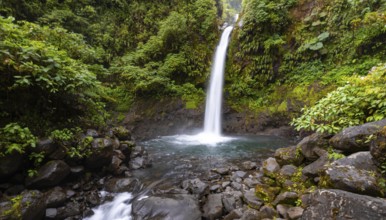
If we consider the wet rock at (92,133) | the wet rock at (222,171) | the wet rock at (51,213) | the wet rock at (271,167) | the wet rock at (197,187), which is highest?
the wet rock at (92,133)

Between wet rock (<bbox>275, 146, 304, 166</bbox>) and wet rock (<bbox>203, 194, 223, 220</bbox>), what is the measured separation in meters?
1.55

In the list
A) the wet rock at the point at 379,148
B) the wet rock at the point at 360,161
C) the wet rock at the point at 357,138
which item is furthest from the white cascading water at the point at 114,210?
the wet rock at the point at 379,148

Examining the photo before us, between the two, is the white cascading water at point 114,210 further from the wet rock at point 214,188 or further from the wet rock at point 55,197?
the wet rock at point 214,188

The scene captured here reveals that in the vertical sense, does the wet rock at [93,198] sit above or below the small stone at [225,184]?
below

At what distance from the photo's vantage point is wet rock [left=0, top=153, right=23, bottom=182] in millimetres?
4366

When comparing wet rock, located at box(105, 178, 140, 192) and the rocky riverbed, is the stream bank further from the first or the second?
wet rock, located at box(105, 178, 140, 192)

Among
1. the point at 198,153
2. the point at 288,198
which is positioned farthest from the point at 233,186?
the point at 198,153

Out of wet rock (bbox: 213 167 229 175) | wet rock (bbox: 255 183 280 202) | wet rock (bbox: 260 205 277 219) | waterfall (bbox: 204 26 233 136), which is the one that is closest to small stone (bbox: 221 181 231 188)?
wet rock (bbox: 213 167 229 175)

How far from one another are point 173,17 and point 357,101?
467 inches

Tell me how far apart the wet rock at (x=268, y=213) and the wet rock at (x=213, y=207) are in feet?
3.06

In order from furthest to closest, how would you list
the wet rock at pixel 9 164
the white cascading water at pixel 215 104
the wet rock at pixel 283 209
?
the white cascading water at pixel 215 104
the wet rock at pixel 9 164
the wet rock at pixel 283 209

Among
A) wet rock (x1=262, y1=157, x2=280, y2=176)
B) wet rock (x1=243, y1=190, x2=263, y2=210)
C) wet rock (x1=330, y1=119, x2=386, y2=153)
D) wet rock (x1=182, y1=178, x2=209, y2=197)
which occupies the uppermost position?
wet rock (x1=330, y1=119, x2=386, y2=153)

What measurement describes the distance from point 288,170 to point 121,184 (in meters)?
3.95

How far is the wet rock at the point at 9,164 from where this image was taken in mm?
4366
